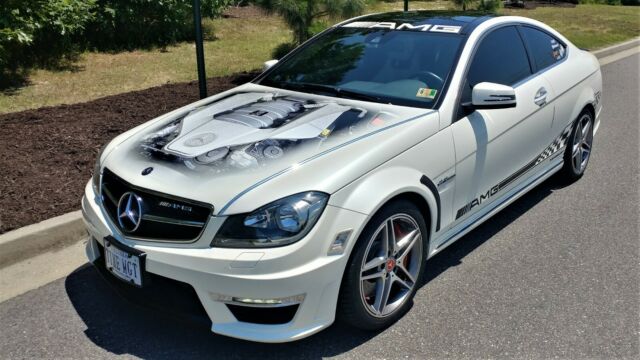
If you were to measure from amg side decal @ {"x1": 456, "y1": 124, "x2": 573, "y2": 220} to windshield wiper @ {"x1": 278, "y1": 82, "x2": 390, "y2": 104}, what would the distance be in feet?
2.89

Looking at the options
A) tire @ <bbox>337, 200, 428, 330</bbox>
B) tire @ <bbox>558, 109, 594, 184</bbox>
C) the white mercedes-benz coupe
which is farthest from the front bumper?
tire @ <bbox>558, 109, 594, 184</bbox>

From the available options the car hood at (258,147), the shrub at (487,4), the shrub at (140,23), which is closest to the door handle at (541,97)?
the car hood at (258,147)

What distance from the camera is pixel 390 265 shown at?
10.9 feet

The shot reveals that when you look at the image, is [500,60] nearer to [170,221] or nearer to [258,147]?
[258,147]

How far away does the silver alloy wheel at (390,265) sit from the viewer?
3197mm

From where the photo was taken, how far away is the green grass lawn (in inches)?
294

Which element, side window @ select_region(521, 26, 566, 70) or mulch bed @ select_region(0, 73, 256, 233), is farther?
side window @ select_region(521, 26, 566, 70)

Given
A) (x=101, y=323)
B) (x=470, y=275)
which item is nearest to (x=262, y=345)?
(x=101, y=323)

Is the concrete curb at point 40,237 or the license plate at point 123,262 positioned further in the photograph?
the concrete curb at point 40,237

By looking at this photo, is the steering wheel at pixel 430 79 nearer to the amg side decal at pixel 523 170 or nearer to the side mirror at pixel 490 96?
the side mirror at pixel 490 96

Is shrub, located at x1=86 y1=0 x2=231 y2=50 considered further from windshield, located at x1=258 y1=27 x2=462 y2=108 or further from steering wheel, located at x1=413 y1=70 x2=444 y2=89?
steering wheel, located at x1=413 y1=70 x2=444 y2=89

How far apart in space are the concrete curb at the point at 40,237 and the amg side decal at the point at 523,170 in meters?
2.75

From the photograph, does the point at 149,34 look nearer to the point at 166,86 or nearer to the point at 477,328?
the point at 166,86

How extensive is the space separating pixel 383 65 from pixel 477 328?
1879 millimetres
